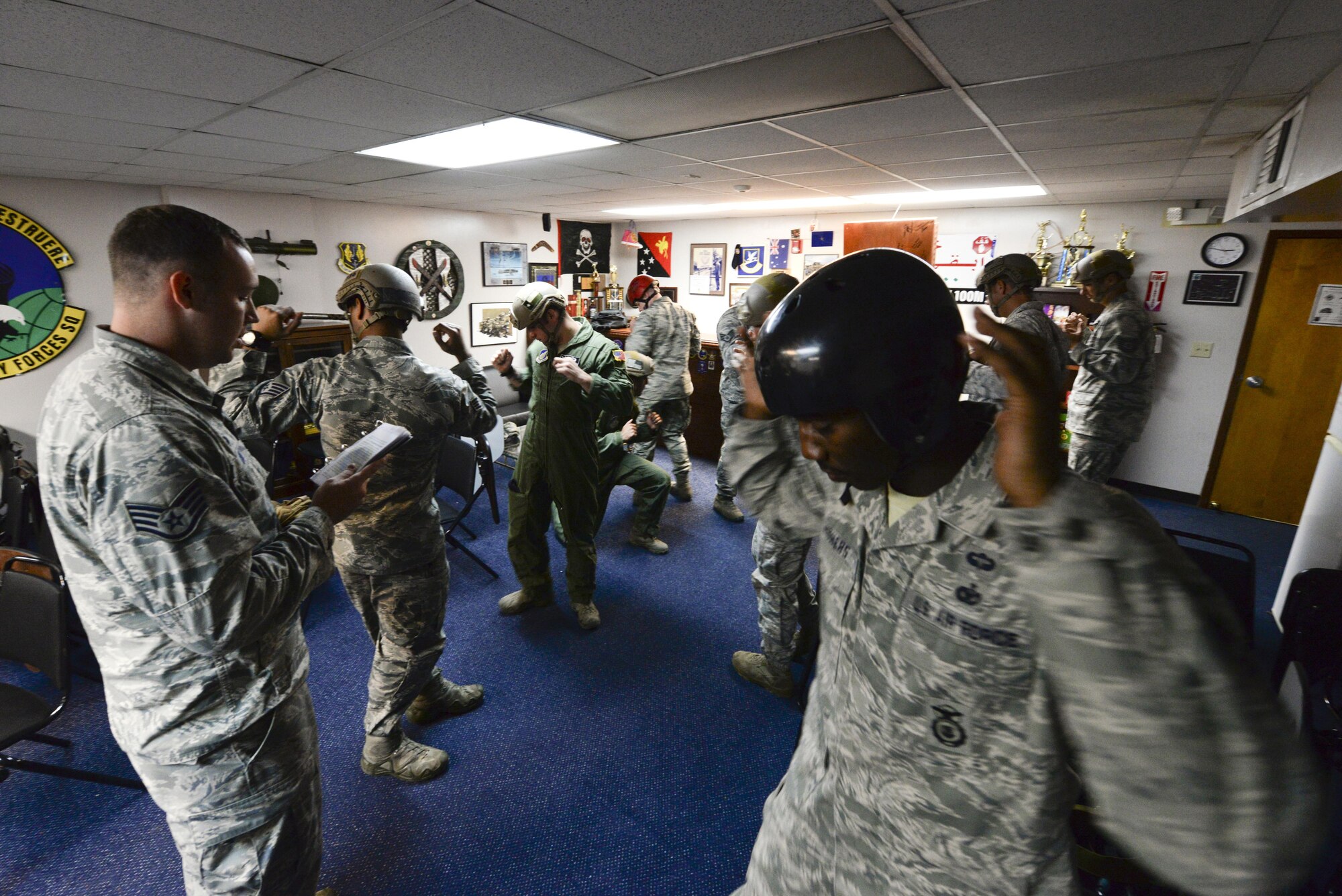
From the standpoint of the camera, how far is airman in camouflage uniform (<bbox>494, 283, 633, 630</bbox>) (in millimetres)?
2789

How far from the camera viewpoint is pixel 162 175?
370 cm

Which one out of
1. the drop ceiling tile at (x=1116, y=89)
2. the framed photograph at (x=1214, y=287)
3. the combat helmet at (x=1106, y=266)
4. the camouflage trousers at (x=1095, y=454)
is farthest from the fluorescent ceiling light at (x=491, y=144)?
the framed photograph at (x=1214, y=287)

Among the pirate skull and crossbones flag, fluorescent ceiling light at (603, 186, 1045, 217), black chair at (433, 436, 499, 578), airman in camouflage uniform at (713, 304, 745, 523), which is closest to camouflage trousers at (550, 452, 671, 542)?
airman in camouflage uniform at (713, 304, 745, 523)

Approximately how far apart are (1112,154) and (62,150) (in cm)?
526

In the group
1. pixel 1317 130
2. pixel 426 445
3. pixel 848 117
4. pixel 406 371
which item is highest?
pixel 848 117

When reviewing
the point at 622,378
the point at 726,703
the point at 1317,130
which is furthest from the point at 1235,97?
the point at 726,703

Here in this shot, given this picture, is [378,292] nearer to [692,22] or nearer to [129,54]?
[129,54]

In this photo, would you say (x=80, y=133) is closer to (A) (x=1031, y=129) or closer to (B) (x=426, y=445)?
(B) (x=426, y=445)

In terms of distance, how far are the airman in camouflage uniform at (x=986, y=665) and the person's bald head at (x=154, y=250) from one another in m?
1.14

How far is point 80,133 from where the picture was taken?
2549 millimetres

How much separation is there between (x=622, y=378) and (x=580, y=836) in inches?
75.8

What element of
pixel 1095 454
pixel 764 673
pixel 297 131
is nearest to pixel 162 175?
pixel 297 131

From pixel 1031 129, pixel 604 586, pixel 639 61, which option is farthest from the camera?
pixel 604 586

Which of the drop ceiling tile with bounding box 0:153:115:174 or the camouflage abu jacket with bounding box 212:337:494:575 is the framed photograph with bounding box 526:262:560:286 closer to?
the drop ceiling tile with bounding box 0:153:115:174
